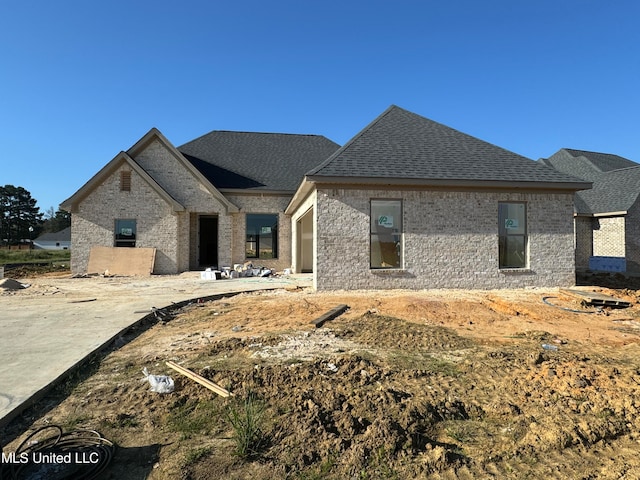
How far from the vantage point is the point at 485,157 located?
13.0 meters

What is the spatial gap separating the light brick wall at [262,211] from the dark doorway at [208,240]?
3362mm

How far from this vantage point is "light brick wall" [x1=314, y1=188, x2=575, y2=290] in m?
11.3

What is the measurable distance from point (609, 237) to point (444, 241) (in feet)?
52.8

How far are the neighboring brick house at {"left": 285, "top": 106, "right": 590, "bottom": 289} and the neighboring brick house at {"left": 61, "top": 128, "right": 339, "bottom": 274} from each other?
26.2ft

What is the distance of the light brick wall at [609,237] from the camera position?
20.1 meters

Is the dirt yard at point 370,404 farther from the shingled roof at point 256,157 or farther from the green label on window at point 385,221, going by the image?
the shingled roof at point 256,157

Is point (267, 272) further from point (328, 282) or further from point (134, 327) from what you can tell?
point (134, 327)

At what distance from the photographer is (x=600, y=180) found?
2439 cm

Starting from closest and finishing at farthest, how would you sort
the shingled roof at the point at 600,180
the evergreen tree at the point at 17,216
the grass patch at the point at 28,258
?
the shingled roof at the point at 600,180 → the grass patch at the point at 28,258 → the evergreen tree at the point at 17,216

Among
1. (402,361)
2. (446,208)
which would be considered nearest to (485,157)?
(446,208)

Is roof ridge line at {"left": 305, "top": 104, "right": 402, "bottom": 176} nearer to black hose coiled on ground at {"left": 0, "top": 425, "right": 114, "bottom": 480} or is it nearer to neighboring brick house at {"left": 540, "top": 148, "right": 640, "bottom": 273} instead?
black hose coiled on ground at {"left": 0, "top": 425, "right": 114, "bottom": 480}

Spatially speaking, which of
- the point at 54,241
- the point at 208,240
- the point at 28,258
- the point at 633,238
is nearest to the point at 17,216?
the point at 54,241

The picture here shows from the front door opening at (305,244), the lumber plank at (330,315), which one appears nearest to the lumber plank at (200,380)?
the lumber plank at (330,315)

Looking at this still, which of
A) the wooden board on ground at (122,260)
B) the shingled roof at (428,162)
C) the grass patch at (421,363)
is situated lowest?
the grass patch at (421,363)
